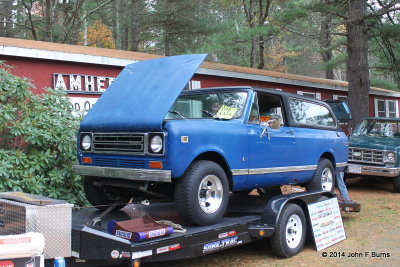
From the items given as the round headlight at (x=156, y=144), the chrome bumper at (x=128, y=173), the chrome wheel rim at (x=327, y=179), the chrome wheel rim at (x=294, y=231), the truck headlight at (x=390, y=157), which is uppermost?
the round headlight at (x=156, y=144)

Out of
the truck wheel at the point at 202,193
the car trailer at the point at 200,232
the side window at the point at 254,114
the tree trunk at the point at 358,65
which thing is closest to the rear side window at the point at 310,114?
the side window at the point at 254,114

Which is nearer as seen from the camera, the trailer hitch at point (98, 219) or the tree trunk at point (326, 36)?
the trailer hitch at point (98, 219)

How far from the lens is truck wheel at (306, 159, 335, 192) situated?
6500mm

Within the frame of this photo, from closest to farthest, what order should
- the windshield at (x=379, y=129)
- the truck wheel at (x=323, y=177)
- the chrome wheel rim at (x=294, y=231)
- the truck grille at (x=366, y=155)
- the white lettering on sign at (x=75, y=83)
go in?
the chrome wheel rim at (x=294, y=231), the truck wheel at (x=323, y=177), the white lettering on sign at (x=75, y=83), the truck grille at (x=366, y=155), the windshield at (x=379, y=129)

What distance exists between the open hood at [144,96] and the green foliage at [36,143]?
1.12 meters

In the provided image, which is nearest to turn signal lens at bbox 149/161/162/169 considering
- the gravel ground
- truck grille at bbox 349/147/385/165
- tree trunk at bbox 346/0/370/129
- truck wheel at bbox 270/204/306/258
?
the gravel ground

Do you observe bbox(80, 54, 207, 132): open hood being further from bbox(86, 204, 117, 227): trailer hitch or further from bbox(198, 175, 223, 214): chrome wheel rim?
bbox(86, 204, 117, 227): trailer hitch

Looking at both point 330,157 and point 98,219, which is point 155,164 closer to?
point 98,219

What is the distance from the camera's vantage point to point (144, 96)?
15.3 ft

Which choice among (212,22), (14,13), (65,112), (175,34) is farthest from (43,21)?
(65,112)

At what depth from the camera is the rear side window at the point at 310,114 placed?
634cm

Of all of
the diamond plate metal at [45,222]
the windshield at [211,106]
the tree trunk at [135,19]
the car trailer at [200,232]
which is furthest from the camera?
the tree trunk at [135,19]

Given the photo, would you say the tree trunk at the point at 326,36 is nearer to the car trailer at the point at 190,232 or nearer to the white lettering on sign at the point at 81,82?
the white lettering on sign at the point at 81,82

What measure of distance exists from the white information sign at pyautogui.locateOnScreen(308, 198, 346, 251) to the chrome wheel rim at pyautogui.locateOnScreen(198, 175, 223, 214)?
1.62m
